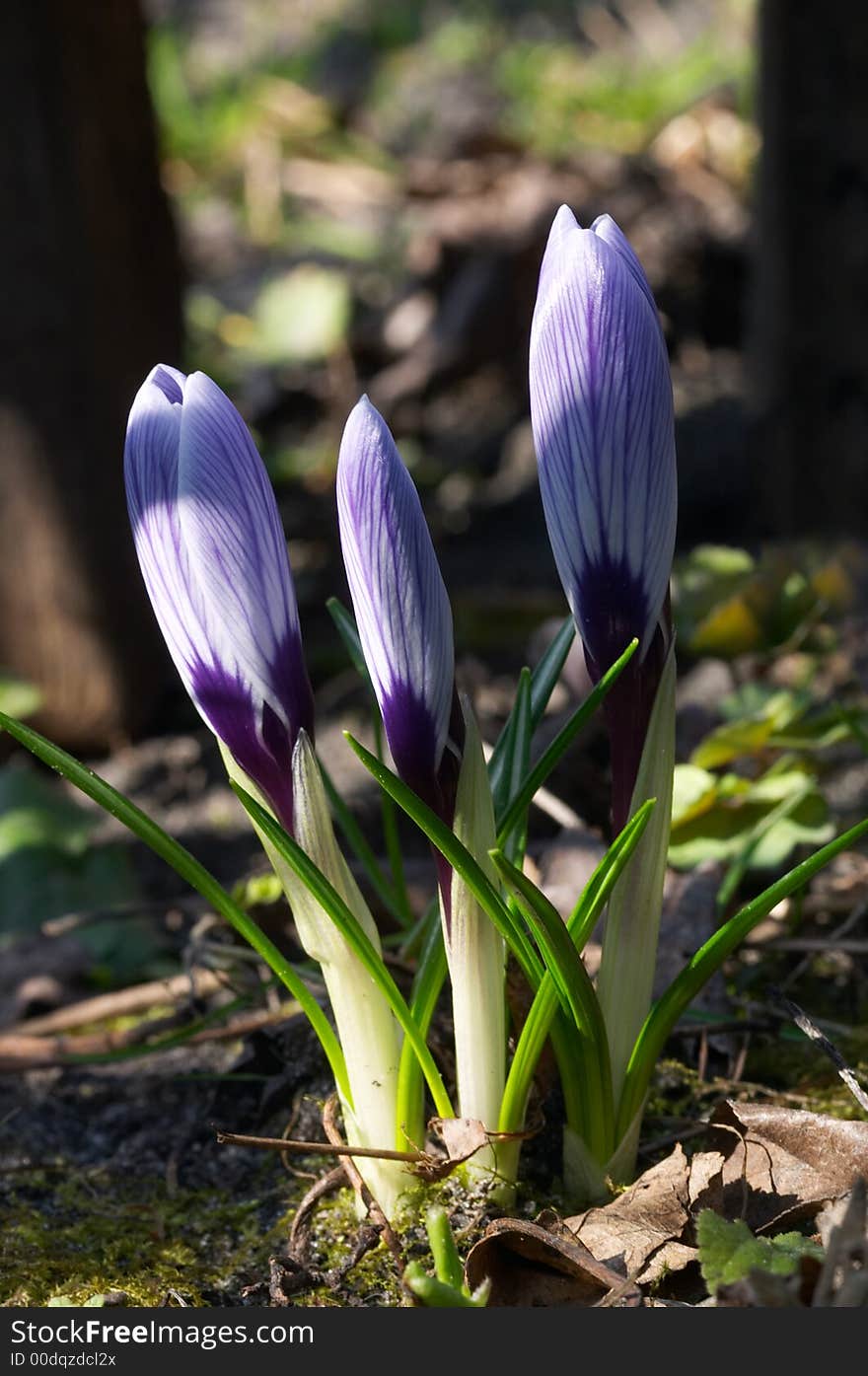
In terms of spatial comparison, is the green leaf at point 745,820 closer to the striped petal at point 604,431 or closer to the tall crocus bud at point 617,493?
the tall crocus bud at point 617,493

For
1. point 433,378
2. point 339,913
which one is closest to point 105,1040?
point 339,913

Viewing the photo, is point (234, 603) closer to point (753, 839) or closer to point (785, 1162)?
point (785, 1162)

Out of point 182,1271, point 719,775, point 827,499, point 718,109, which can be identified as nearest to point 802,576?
point 719,775

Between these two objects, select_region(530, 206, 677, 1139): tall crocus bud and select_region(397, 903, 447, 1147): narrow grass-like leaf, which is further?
select_region(397, 903, 447, 1147): narrow grass-like leaf

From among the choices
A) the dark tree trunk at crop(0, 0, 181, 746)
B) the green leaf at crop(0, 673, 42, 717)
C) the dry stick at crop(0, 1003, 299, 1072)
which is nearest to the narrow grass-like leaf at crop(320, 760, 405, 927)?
the dry stick at crop(0, 1003, 299, 1072)

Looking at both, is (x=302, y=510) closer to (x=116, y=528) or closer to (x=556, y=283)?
(x=116, y=528)

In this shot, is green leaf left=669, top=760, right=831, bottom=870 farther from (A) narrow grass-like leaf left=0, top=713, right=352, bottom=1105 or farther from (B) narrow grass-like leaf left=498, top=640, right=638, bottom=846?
(A) narrow grass-like leaf left=0, top=713, right=352, bottom=1105

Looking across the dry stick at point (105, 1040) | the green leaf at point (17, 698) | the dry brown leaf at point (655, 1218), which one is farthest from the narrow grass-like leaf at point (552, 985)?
the green leaf at point (17, 698)

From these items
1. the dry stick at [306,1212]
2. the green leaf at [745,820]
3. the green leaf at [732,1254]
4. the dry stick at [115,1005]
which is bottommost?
the dry stick at [115,1005]
